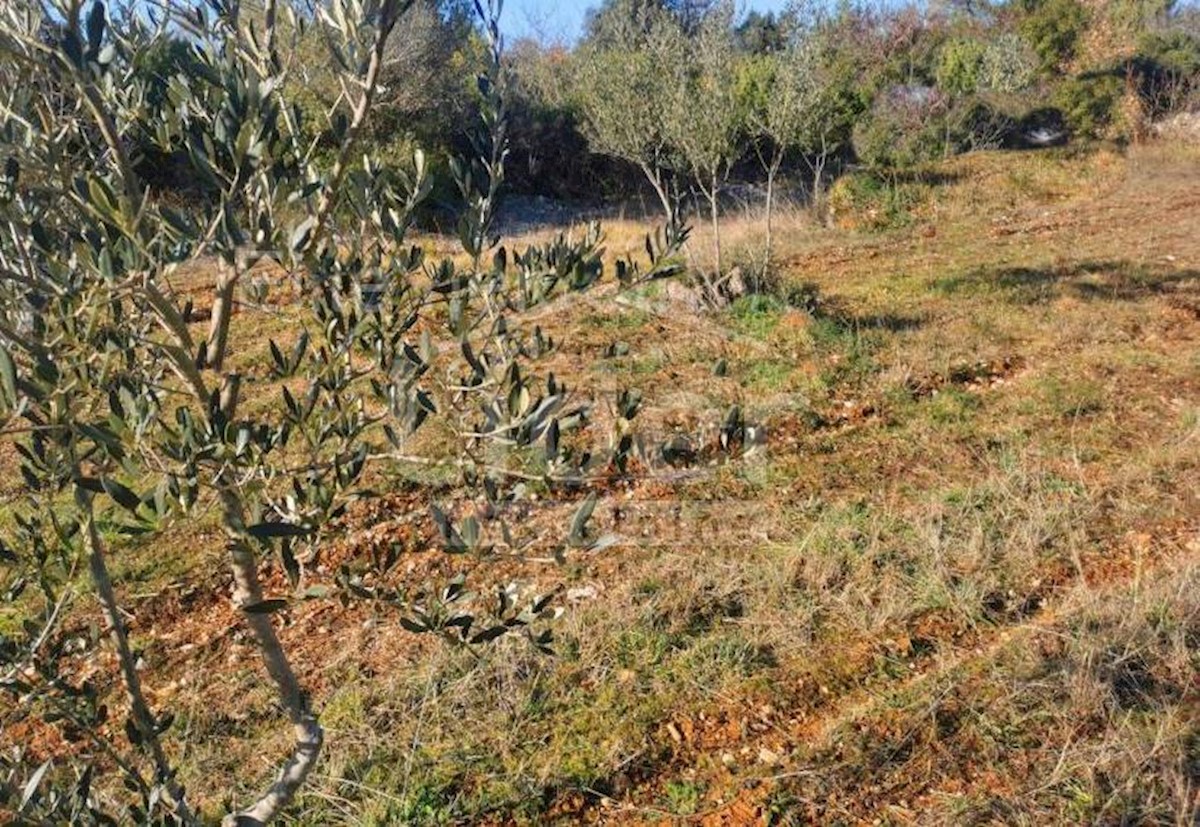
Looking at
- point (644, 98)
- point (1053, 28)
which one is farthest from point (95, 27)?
point (1053, 28)

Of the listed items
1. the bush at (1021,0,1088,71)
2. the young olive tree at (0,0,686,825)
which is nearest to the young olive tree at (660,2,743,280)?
the young olive tree at (0,0,686,825)

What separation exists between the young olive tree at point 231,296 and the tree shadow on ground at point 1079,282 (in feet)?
29.2

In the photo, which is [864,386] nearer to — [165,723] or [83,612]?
[83,612]

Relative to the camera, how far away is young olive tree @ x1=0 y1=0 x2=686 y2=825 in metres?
1.63

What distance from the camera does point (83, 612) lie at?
4.77 meters

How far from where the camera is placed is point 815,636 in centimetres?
447

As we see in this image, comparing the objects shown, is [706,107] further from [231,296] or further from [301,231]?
[301,231]

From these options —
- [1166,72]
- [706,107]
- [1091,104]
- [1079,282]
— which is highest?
[1166,72]

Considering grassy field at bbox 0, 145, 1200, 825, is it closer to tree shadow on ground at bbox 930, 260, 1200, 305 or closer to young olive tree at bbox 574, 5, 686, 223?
tree shadow on ground at bbox 930, 260, 1200, 305

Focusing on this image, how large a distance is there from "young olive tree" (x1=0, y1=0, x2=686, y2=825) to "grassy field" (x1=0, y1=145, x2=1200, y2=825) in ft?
1.80

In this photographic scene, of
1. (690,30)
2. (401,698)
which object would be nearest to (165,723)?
(401,698)

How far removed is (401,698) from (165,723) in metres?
1.82

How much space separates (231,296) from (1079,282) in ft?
34.0

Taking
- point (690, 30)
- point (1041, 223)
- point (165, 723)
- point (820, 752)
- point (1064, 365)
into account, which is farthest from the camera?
point (690, 30)
